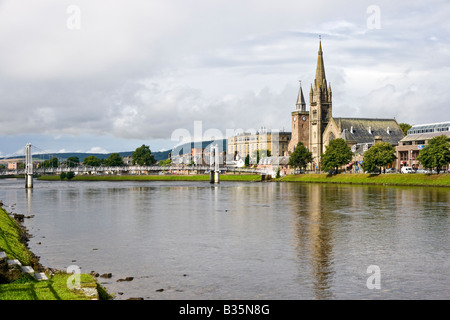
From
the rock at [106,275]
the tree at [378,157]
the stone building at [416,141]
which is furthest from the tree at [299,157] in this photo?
the rock at [106,275]

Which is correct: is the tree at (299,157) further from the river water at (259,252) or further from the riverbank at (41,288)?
the riverbank at (41,288)

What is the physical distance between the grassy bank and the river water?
5396 cm

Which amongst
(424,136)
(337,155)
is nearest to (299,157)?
(337,155)

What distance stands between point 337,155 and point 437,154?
43.0m

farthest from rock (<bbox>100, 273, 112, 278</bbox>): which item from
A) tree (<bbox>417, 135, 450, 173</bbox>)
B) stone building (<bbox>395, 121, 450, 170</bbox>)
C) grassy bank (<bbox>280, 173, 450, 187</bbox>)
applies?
stone building (<bbox>395, 121, 450, 170</bbox>)

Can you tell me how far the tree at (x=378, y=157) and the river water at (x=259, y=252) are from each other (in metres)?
77.9

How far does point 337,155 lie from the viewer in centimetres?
15925

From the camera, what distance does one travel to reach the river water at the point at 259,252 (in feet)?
86.7

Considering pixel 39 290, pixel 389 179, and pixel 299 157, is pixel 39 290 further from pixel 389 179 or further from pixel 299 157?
pixel 299 157

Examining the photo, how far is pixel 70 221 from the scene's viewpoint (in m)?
57.2

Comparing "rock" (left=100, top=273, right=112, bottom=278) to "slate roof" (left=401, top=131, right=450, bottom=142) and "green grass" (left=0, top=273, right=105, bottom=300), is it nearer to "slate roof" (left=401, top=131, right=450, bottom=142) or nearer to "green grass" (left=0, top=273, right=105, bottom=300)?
"green grass" (left=0, top=273, right=105, bottom=300)

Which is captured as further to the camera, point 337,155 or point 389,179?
point 337,155

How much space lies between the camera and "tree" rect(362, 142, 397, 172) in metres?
142
